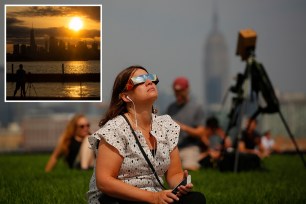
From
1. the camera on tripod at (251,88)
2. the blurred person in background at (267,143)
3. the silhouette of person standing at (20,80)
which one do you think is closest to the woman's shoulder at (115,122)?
the silhouette of person standing at (20,80)

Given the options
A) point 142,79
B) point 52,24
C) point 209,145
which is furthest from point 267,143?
point 142,79

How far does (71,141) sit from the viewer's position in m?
11.4

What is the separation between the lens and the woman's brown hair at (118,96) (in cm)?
445

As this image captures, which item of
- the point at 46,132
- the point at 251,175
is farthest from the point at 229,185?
the point at 46,132

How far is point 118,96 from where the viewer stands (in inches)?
177

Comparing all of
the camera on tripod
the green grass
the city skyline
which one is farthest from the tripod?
the city skyline

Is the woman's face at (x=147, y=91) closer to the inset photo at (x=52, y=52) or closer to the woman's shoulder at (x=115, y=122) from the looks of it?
the woman's shoulder at (x=115, y=122)

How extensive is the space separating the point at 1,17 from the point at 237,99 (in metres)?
4.76

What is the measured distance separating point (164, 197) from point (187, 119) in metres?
6.37

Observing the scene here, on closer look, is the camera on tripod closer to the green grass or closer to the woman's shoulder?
the green grass

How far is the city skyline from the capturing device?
20.0ft

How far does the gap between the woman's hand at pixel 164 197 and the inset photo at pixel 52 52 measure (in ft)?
6.03

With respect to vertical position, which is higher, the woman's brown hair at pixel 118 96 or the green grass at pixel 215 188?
the woman's brown hair at pixel 118 96

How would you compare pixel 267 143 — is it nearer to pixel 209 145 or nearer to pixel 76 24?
pixel 209 145
